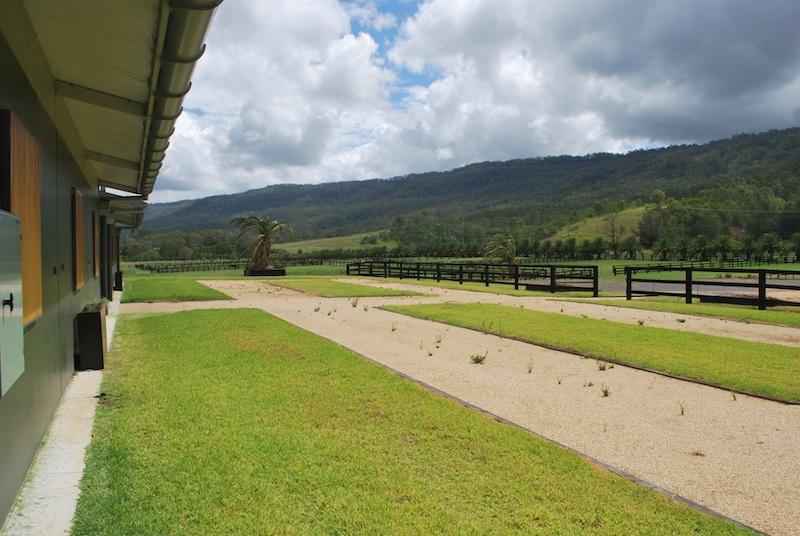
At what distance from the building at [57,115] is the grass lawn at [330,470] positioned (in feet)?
2.23

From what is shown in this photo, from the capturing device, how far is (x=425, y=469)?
13.4 feet

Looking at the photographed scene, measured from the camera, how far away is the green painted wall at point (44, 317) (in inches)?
142

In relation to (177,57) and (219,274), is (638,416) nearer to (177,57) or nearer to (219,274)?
(177,57)

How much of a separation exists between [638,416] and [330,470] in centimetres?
319

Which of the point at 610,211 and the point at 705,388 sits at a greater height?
the point at 610,211

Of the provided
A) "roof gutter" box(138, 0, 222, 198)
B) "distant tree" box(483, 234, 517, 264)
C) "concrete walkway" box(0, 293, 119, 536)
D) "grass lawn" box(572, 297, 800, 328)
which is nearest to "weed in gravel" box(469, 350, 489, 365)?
"concrete walkway" box(0, 293, 119, 536)

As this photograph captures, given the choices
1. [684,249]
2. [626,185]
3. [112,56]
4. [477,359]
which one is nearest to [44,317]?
[112,56]

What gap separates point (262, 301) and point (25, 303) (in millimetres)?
14743

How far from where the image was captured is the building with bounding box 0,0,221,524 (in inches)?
140

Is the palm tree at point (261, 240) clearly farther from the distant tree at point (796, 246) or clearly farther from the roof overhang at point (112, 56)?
the distant tree at point (796, 246)

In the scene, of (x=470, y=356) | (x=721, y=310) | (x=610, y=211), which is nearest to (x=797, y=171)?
(x=610, y=211)

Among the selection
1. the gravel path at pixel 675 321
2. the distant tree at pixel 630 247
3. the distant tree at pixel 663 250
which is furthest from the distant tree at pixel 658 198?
the gravel path at pixel 675 321

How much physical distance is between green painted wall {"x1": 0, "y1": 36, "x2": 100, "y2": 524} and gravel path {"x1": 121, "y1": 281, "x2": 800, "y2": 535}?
3.83 meters

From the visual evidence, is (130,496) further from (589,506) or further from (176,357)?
(176,357)
